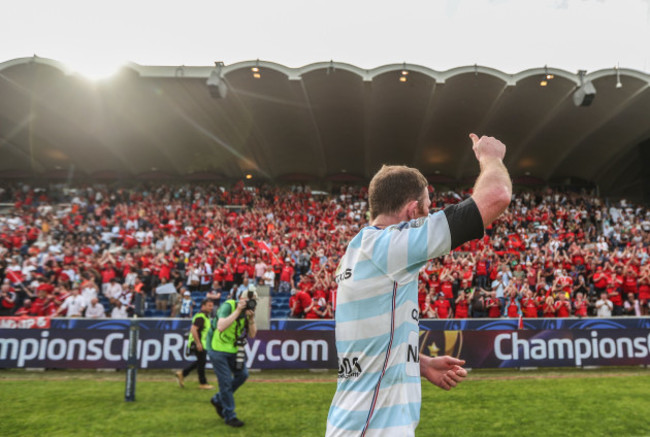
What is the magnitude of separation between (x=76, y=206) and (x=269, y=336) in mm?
20592

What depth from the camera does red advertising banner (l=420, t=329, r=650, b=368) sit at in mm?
12562

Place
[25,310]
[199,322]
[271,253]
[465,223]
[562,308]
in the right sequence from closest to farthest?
[465,223] → [199,322] → [562,308] → [25,310] → [271,253]

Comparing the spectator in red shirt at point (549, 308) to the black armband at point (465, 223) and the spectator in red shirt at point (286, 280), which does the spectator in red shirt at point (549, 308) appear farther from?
the black armband at point (465, 223)

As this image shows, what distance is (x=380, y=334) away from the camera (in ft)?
7.07

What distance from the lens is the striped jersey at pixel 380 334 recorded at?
2.07 meters

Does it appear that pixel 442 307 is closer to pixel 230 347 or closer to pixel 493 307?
pixel 493 307

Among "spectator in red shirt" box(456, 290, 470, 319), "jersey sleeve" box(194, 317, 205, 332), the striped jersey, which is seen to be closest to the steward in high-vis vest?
"jersey sleeve" box(194, 317, 205, 332)

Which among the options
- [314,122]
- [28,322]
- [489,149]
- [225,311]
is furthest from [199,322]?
[314,122]

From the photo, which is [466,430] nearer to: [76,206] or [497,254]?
[497,254]

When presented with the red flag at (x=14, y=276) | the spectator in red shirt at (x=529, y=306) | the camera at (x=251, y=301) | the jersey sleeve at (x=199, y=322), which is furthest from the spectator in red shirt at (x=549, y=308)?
the red flag at (x=14, y=276)

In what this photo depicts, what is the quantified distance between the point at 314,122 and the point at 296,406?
67.7 ft

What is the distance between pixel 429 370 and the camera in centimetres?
249

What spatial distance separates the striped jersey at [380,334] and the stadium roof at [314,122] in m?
21.8

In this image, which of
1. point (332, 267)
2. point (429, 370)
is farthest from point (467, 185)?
point (429, 370)
